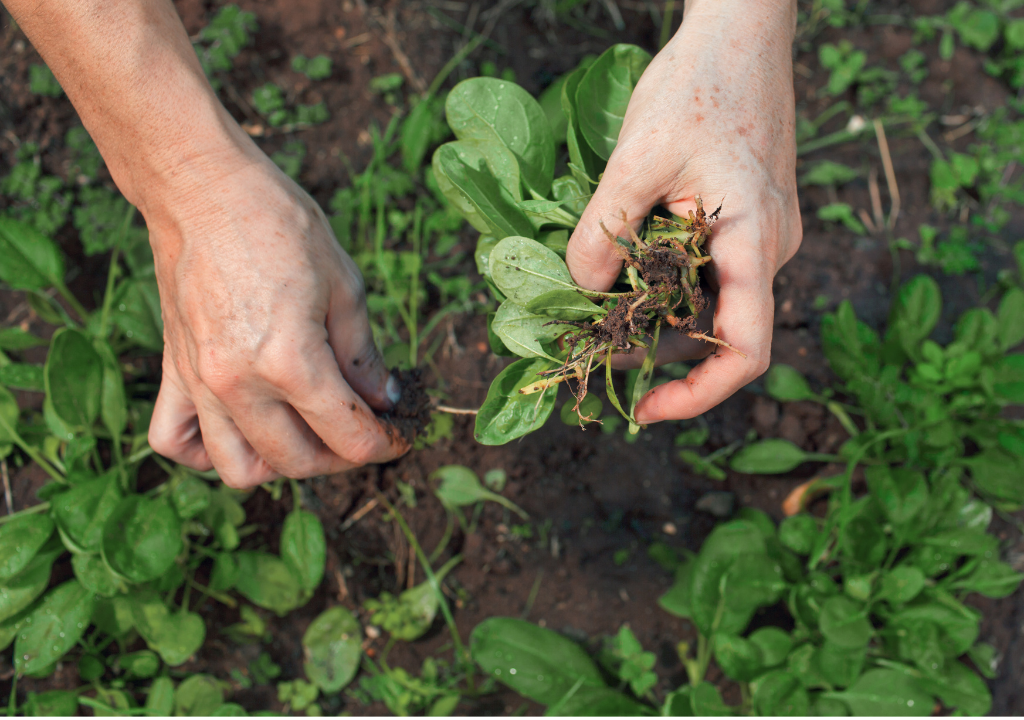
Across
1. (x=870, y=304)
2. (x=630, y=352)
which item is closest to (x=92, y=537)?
(x=630, y=352)

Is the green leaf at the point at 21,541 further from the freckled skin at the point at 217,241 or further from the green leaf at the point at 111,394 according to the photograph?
the freckled skin at the point at 217,241

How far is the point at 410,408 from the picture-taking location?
1.69 m

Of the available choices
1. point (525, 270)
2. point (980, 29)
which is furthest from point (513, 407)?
point (980, 29)

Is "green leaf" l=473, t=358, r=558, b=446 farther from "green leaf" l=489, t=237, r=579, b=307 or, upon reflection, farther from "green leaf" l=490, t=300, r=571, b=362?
"green leaf" l=489, t=237, r=579, b=307

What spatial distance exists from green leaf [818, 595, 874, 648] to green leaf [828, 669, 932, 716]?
17 centimetres

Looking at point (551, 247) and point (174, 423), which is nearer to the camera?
point (551, 247)

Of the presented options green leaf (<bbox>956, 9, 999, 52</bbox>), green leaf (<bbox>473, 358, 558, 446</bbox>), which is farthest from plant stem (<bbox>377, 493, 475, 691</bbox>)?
green leaf (<bbox>956, 9, 999, 52</bbox>)

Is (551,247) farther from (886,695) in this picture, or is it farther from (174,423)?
(886,695)

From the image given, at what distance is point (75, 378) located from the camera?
191 centimetres

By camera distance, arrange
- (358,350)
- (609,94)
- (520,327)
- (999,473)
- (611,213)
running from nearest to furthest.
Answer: (611,213)
(520,327)
(609,94)
(358,350)
(999,473)

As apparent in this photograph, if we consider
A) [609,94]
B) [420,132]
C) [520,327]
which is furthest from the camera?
[420,132]

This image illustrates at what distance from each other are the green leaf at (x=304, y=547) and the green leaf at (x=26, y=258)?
3.89 ft

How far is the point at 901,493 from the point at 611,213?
152 centimetres

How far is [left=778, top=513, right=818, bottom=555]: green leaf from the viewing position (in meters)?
2.05
